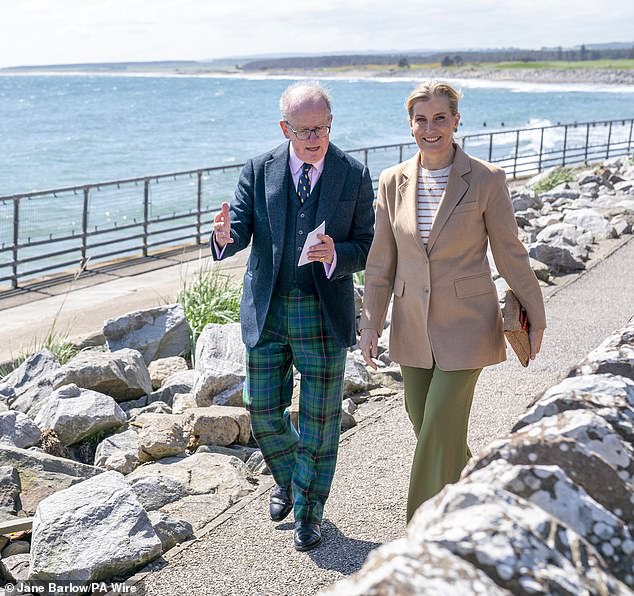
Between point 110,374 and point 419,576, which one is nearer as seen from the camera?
point 419,576

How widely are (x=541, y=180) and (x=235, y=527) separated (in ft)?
52.1

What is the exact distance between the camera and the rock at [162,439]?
17.1ft

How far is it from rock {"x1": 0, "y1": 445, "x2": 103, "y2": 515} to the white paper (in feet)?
5.29

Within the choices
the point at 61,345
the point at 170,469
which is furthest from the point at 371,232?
the point at 61,345

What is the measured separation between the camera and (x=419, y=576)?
147 cm

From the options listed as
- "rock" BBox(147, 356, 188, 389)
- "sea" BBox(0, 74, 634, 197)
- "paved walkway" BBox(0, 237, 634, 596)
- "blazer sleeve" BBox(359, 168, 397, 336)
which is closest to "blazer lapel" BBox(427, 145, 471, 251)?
"blazer sleeve" BBox(359, 168, 397, 336)

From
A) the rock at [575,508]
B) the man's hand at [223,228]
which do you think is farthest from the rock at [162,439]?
the rock at [575,508]

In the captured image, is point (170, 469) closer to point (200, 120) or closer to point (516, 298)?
point (516, 298)

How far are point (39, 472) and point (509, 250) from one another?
238cm

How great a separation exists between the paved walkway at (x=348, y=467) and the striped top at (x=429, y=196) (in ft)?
4.15

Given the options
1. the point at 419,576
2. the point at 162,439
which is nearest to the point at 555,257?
the point at 162,439

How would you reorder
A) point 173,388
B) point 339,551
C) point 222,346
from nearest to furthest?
point 339,551, point 222,346, point 173,388

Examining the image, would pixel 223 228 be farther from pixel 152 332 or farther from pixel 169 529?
pixel 152 332

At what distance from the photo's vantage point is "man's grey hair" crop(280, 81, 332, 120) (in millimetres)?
3775
